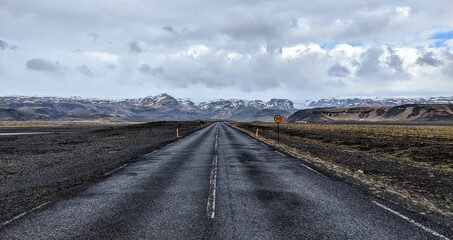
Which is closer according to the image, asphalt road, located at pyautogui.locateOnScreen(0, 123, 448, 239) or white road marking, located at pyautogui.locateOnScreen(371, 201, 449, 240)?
white road marking, located at pyautogui.locateOnScreen(371, 201, 449, 240)

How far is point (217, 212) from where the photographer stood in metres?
9.95

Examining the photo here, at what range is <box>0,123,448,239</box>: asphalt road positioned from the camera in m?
8.32

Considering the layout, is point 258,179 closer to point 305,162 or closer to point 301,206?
point 301,206

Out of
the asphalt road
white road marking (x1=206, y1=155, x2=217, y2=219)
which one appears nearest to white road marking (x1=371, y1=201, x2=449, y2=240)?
the asphalt road

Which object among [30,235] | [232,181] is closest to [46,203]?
[30,235]

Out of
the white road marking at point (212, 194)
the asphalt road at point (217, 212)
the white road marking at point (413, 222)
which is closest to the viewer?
the white road marking at point (413, 222)

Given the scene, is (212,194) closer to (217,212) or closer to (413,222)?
(217,212)

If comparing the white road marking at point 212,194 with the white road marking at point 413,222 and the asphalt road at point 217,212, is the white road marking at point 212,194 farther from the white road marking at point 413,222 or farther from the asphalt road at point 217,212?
the white road marking at point 413,222

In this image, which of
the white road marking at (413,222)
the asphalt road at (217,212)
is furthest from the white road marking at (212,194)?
the white road marking at (413,222)

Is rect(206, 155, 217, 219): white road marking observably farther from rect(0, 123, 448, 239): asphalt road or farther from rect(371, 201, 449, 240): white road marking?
rect(371, 201, 449, 240): white road marking

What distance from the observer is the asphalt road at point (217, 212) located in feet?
27.3

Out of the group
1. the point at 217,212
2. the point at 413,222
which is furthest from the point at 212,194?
the point at 413,222

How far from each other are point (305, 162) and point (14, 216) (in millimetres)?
15885

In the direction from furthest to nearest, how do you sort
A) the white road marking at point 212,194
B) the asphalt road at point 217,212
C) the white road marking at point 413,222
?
1. the white road marking at point 212,194
2. the asphalt road at point 217,212
3. the white road marking at point 413,222
